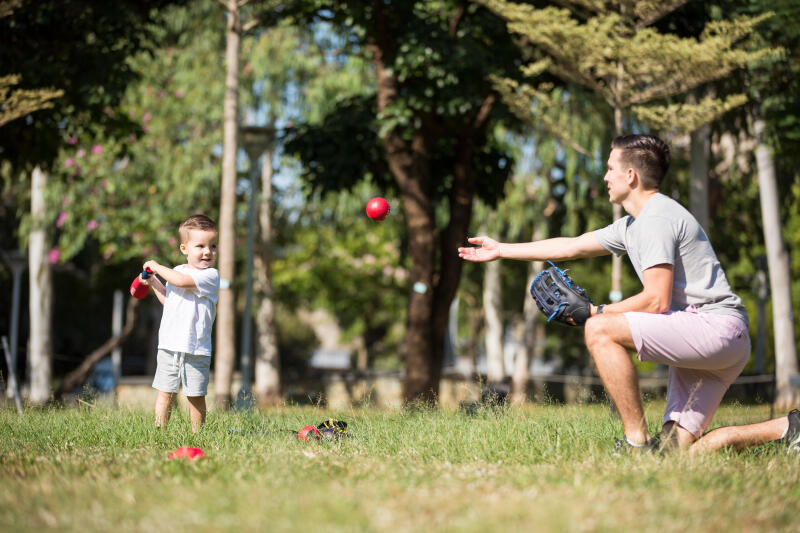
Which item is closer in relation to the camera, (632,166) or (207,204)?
(632,166)

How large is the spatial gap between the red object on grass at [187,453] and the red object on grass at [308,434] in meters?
0.84

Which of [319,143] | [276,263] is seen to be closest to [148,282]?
[319,143]

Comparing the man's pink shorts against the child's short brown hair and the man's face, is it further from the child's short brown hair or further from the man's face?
the child's short brown hair

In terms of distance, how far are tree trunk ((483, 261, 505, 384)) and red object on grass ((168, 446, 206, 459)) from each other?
20406mm

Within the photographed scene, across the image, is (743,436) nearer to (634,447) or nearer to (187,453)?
(634,447)

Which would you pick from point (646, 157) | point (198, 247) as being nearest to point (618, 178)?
point (646, 157)

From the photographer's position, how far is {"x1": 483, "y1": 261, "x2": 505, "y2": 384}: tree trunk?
85.8ft

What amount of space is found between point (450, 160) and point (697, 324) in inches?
388

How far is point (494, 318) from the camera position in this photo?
87.9 ft

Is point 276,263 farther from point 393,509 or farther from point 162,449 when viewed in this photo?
point 393,509

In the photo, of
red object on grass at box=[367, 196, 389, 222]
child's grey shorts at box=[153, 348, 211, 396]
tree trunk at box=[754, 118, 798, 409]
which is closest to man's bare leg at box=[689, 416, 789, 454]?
child's grey shorts at box=[153, 348, 211, 396]

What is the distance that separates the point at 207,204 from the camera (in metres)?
24.8

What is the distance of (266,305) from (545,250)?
21426 mm

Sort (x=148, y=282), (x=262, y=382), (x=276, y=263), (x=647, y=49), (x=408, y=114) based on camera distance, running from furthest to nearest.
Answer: (x=276, y=263) → (x=262, y=382) → (x=408, y=114) → (x=647, y=49) → (x=148, y=282)
